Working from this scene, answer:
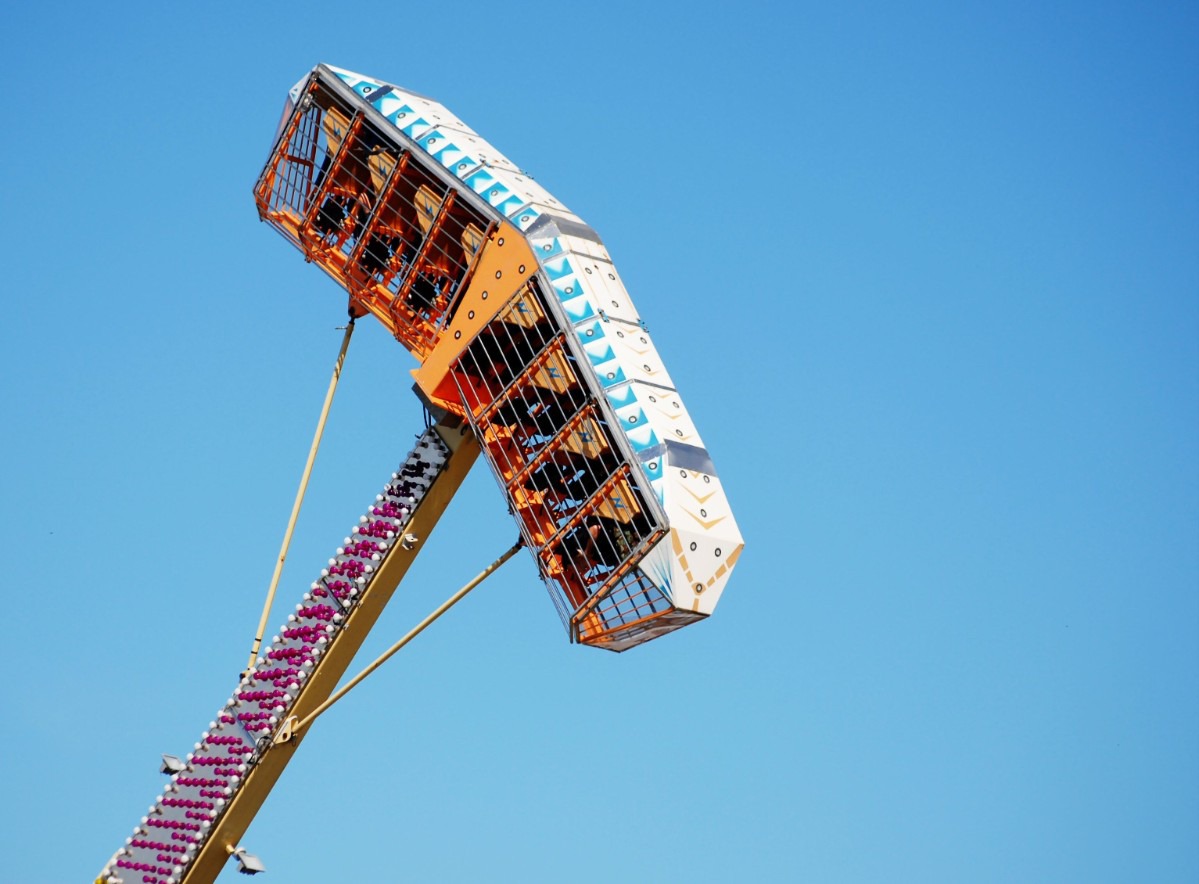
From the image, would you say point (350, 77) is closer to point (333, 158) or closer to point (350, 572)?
point (333, 158)

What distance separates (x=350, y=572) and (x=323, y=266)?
9.30 meters

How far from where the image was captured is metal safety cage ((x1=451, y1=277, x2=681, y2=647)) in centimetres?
6481

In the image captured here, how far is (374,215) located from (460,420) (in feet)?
21.1

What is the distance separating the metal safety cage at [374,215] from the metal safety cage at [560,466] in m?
2.61

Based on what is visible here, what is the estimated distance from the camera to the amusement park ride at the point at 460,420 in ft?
213

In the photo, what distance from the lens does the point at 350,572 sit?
235 ft

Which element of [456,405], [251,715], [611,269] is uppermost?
[611,269]

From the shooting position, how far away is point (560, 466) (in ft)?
220

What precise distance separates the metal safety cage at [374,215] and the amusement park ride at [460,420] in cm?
7

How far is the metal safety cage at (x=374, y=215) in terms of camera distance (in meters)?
70.8

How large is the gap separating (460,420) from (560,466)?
18.5ft

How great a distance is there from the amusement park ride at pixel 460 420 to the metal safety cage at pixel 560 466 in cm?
6

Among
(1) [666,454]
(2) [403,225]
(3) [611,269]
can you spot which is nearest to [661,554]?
(1) [666,454]

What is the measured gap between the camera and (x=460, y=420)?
71.8 m
